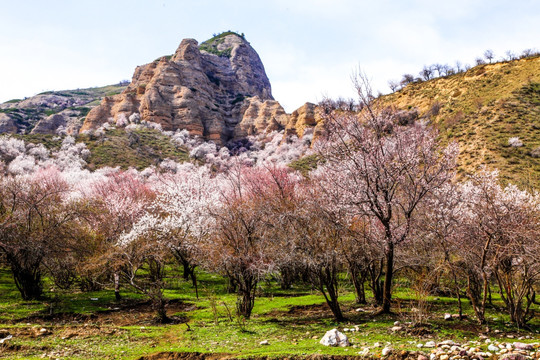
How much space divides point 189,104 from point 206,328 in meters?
117

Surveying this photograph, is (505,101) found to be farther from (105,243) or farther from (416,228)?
(105,243)

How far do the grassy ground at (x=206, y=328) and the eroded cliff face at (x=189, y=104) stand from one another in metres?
101

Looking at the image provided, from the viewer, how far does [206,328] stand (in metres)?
11.8

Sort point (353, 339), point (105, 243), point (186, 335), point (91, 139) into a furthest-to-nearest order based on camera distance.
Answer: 1. point (91, 139)
2. point (105, 243)
3. point (186, 335)
4. point (353, 339)

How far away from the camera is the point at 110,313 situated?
15.3 metres

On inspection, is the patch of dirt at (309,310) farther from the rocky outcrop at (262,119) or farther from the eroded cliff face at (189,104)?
the rocky outcrop at (262,119)

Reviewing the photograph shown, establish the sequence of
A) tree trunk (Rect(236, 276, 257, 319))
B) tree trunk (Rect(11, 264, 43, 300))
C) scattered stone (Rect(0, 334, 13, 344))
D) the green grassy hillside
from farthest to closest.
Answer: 1. the green grassy hillside
2. tree trunk (Rect(11, 264, 43, 300))
3. tree trunk (Rect(236, 276, 257, 319))
4. scattered stone (Rect(0, 334, 13, 344))

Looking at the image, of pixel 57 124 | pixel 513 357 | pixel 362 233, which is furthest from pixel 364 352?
pixel 57 124

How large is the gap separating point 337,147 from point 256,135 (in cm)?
11901

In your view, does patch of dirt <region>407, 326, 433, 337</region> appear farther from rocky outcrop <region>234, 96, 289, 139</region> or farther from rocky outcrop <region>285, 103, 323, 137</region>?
rocky outcrop <region>234, 96, 289, 139</region>

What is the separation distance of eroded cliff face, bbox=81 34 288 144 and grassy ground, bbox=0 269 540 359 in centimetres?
10137

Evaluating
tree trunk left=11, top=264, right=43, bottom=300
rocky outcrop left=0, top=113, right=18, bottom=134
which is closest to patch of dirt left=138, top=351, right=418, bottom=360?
tree trunk left=11, top=264, right=43, bottom=300

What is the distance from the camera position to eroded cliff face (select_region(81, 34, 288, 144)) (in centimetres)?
11356

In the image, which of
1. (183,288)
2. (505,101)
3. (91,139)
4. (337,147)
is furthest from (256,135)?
(337,147)
